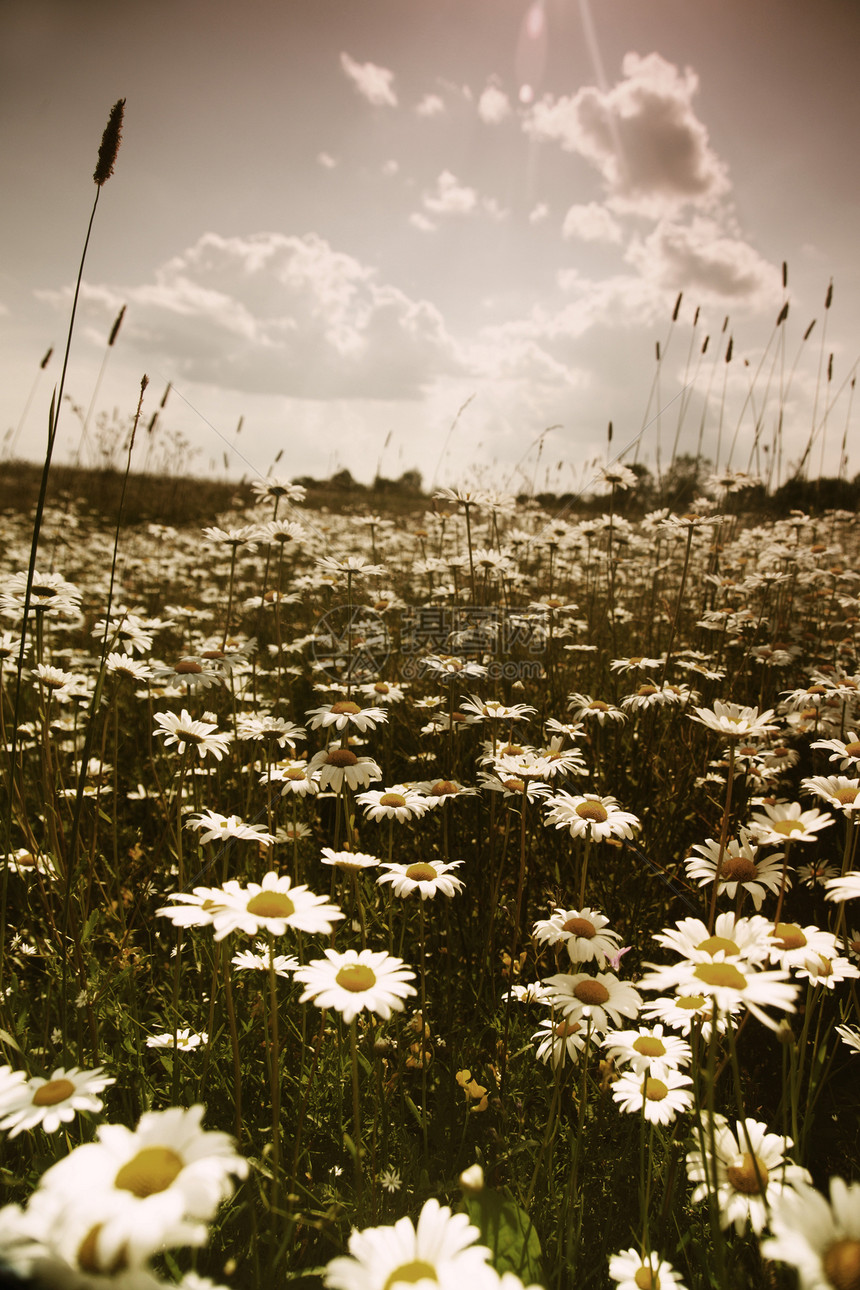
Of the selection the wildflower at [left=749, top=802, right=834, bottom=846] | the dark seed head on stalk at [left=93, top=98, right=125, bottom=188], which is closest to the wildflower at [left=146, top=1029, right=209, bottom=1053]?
the wildflower at [left=749, top=802, right=834, bottom=846]

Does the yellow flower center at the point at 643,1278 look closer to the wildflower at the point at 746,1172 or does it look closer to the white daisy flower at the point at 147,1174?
the wildflower at the point at 746,1172

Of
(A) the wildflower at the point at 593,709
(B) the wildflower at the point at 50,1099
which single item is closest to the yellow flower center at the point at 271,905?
(B) the wildflower at the point at 50,1099

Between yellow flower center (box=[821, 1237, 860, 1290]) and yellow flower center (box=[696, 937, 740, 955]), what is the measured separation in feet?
1.35

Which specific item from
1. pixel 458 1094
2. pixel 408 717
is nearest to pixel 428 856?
pixel 458 1094

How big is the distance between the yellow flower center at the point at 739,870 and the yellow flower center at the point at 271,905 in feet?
3.44

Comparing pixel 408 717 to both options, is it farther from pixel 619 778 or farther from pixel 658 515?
pixel 658 515

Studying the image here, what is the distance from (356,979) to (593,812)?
80 cm

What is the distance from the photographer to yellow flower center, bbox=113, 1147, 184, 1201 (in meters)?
0.65

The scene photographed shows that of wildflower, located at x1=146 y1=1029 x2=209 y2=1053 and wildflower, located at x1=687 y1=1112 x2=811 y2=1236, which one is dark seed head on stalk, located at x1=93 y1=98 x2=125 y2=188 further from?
wildflower, located at x1=687 y1=1112 x2=811 y2=1236

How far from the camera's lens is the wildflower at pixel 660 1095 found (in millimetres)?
1291

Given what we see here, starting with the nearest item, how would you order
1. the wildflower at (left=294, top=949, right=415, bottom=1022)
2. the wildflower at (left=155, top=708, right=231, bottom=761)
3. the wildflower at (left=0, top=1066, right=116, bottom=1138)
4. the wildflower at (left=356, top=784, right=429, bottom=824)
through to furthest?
1. the wildflower at (left=0, top=1066, right=116, bottom=1138)
2. the wildflower at (left=294, top=949, right=415, bottom=1022)
3. the wildflower at (left=356, top=784, right=429, bottom=824)
4. the wildflower at (left=155, top=708, right=231, bottom=761)

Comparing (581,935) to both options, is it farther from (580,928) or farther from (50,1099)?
(50,1099)

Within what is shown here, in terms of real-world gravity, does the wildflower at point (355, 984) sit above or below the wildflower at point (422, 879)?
above

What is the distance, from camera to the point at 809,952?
1238mm
